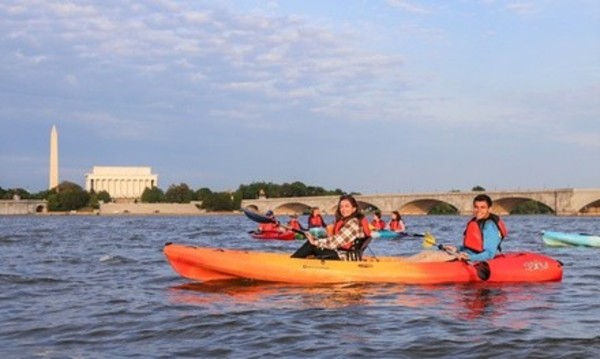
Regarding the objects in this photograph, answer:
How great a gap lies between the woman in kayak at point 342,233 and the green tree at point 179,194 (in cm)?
13183

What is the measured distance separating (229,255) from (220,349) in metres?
5.63

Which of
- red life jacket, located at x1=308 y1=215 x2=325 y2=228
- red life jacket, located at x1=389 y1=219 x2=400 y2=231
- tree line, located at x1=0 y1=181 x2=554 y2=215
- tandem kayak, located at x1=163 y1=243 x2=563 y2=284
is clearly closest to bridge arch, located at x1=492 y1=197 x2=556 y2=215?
tree line, located at x1=0 y1=181 x2=554 y2=215

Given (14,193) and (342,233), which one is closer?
(342,233)

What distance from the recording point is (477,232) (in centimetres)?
1445

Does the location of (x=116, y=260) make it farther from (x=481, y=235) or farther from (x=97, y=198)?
(x=97, y=198)

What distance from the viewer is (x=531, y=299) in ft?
41.6

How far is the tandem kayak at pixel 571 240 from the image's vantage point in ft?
93.0

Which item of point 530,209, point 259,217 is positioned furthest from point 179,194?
point 259,217

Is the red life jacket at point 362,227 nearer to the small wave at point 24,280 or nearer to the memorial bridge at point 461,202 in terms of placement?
the small wave at point 24,280

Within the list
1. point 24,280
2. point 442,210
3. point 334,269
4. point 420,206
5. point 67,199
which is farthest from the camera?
point 67,199

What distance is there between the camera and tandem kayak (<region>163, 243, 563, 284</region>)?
45.3 ft

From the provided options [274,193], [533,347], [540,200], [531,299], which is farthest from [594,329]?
[274,193]

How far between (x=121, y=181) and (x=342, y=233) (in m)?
155

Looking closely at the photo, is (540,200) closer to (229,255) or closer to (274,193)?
(274,193)
